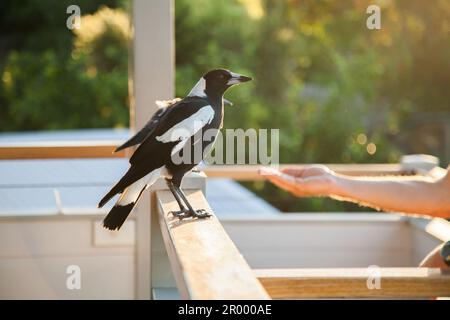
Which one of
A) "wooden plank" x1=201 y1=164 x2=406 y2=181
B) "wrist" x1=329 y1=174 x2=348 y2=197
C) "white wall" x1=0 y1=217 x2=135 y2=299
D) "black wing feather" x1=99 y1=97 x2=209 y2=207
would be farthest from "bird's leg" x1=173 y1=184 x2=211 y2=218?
"wooden plank" x1=201 y1=164 x2=406 y2=181

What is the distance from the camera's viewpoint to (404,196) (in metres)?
1.79

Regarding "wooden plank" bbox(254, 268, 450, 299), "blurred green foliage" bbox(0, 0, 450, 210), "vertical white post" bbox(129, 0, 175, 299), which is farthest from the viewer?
"blurred green foliage" bbox(0, 0, 450, 210)

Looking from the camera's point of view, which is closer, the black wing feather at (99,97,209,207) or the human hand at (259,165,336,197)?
the black wing feather at (99,97,209,207)

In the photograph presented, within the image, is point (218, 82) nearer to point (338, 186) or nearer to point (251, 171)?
point (338, 186)

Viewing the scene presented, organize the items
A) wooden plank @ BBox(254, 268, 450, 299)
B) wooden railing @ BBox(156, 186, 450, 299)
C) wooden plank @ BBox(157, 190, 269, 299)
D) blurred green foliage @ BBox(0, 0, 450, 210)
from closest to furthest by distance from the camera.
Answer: wooden plank @ BBox(157, 190, 269, 299) < wooden railing @ BBox(156, 186, 450, 299) < wooden plank @ BBox(254, 268, 450, 299) < blurred green foliage @ BBox(0, 0, 450, 210)

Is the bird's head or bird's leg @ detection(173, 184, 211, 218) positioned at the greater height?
the bird's head

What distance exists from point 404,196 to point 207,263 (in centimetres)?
75

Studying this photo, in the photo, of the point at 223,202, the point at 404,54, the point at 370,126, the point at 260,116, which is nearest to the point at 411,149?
the point at 370,126

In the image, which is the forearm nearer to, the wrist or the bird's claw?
the wrist

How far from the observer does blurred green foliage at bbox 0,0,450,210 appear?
901 centimetres

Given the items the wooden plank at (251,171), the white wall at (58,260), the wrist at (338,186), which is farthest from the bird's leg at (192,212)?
the wooden plank at (251,171)

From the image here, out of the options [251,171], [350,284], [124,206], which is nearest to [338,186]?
[350,284]

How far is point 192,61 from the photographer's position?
373 inches
